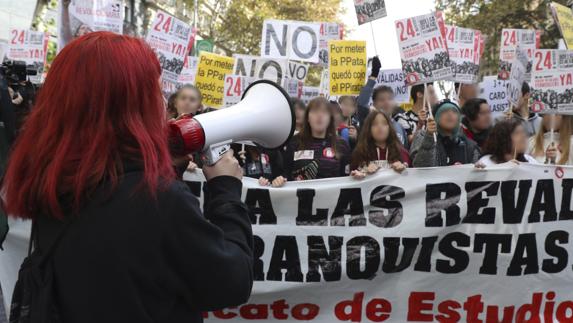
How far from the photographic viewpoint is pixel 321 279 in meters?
4.24

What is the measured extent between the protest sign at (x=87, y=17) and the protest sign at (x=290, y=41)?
6.48ft

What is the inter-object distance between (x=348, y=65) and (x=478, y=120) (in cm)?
183

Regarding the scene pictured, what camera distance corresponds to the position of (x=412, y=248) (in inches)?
168

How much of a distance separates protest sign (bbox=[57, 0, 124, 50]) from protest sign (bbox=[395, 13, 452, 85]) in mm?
3203

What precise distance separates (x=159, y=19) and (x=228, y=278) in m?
6.82

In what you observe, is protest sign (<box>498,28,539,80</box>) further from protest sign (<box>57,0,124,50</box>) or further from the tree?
the tree

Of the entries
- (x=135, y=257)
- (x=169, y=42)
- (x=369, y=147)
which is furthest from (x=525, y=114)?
(x=135, y=257)

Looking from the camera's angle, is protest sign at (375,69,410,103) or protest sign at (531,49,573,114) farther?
protest sign at (375,69,410,103)

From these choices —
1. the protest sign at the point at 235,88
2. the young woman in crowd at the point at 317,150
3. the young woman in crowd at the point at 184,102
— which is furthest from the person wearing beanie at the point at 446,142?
the protest sign at the point at 235,88

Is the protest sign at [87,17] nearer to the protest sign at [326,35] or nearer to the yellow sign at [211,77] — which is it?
the yellow sign at [211,77]

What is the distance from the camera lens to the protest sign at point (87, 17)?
7.56 m

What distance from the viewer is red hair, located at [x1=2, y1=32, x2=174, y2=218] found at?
4.97 ft

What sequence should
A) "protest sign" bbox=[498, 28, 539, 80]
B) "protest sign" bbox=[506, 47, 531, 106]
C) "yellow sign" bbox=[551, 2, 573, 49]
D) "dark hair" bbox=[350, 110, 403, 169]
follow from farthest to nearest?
"protest sign" bbox=[498, 28, 539, 80] < "protest sign" bbox=[506, 47, 531, 106] < "yellow sign" bbox=[551, 2, 573, 49] < "dark hair" bbox=[350, 110, 403, 169]

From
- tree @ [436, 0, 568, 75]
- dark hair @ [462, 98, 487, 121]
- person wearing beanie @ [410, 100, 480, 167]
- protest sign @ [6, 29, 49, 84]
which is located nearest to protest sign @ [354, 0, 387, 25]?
dark hair @ [462, 98, 487, 121]
